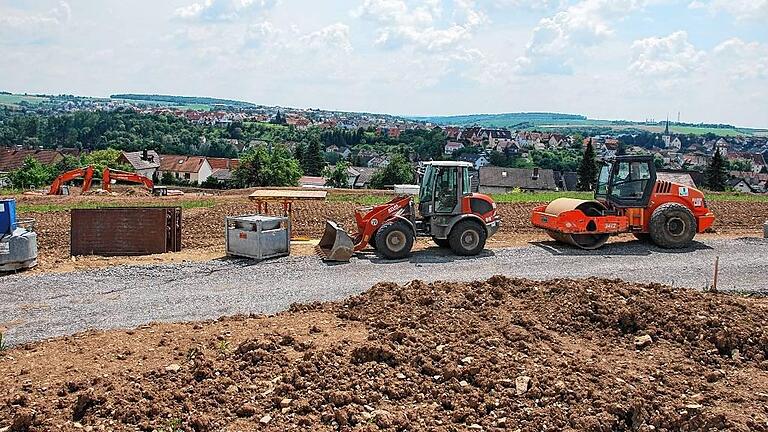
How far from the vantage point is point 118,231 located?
1781 centimetres

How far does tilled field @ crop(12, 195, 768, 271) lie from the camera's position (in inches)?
770

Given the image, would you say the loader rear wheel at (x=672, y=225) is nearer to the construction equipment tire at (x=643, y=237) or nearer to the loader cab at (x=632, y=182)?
the loader cab at (x=632, y=182)

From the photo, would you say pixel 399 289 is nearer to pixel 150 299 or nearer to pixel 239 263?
pixel 150 299

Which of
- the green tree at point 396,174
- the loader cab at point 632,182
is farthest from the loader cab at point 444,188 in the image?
the green tree at point 396,174

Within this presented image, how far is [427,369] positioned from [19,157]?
98.0m

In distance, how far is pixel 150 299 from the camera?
41.2ft

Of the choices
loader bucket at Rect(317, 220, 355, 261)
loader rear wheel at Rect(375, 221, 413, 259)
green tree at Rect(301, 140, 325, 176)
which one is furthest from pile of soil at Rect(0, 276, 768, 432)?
green tree at Rect(301, 140, 325, 176)

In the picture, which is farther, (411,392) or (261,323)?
(261,323)

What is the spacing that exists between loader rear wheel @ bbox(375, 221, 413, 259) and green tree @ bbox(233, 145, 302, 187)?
1731 inches

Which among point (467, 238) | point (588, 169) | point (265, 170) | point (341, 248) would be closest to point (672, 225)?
point (467, 238)

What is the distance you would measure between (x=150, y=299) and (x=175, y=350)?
4242mm

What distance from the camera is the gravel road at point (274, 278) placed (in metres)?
11.6

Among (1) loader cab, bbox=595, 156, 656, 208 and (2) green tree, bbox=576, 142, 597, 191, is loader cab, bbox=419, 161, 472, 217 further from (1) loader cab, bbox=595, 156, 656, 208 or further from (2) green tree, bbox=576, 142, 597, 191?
(2) green tree, bbox=576, 142, 597, 191

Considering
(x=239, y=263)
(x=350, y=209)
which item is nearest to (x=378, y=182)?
(x=350, y=209)
